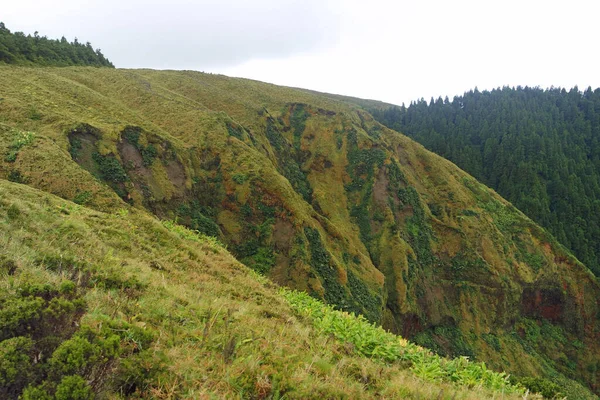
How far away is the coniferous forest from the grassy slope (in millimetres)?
85544

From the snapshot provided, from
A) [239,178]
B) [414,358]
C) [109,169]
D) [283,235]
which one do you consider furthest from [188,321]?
[239,178]

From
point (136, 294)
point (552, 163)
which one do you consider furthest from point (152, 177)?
point (552, 163)

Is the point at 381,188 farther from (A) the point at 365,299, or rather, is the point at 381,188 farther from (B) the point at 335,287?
(B) the point at 335,287

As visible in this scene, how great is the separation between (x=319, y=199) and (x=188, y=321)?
32276 millimetres

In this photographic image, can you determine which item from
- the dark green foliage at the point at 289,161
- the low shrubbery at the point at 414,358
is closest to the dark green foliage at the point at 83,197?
the low shrubbery at the point at 414,358

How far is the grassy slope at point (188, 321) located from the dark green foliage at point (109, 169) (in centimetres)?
835

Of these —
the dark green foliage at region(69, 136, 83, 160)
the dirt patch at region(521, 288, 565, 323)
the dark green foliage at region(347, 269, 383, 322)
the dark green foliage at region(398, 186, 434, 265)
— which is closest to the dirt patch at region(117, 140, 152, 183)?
the dark green foliage at region(69, 136, 83, 160)

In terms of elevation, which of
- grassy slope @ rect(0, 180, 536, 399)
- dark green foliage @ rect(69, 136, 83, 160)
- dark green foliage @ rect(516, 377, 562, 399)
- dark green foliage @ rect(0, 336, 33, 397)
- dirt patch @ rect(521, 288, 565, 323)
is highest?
dark green foliage @ rect(69, 136, 83, 160)

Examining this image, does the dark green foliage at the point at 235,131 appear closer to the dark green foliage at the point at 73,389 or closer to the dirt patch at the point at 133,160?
the dirt patch at the point at 133,160

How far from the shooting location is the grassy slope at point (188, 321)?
15.3 ft

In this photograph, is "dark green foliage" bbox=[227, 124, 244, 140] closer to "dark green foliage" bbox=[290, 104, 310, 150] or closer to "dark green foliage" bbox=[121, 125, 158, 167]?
"dark green foliage" bbox=[121, 125, 158, 167]

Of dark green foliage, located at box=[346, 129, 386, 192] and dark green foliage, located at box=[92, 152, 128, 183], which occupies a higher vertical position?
dark green foliage, located at box=[346, 129, 386, 192]

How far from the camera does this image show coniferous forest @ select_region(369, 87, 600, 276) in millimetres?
78250

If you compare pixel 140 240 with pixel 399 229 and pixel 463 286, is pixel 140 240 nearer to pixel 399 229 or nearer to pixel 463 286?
pixel 399 229
